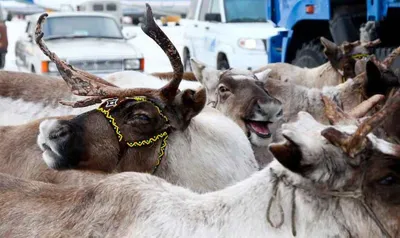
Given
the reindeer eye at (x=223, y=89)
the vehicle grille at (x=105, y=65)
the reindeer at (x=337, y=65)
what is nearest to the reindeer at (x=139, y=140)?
the reindeer eye at (x=223, y=89)

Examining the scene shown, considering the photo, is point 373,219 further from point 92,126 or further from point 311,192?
point 92,126

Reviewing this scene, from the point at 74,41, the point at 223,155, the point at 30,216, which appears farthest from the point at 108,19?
the point at 30,216

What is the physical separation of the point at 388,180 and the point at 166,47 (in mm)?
1835

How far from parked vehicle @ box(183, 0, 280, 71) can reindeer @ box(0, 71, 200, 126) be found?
680cm

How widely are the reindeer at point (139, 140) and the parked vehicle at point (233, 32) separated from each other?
8.16 meters

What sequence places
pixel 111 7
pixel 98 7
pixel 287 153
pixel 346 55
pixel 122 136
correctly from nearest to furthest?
pixel 287 153 → pixel 122 136 → pixel 346 55 → pixel 98 7 → pixel 111 7

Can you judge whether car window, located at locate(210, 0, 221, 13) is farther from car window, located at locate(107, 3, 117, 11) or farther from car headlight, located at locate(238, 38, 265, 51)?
car window, located at locate(107, 3, 117, 11)

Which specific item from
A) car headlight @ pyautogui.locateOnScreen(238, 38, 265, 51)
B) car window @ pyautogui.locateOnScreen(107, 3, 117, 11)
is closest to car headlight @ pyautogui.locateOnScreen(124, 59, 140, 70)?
car headlight @ pyautogui.locateOnScreen(238, 38, 265, 51)

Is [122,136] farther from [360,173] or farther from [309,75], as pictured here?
[309,75]

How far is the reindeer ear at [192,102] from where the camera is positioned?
4.38 meters

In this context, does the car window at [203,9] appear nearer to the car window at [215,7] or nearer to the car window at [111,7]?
the car window at [215,7]

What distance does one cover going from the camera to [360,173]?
2.80m

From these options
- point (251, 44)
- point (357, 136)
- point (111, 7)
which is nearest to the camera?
point (357, 136)

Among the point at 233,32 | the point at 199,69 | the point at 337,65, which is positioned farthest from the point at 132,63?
the point at 199,69
